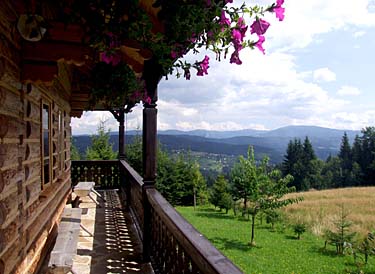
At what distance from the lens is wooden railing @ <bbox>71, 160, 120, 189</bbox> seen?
959 cm

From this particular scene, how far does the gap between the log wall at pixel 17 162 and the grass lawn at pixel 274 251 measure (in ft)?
33.7

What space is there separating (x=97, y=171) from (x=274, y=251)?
943 cm

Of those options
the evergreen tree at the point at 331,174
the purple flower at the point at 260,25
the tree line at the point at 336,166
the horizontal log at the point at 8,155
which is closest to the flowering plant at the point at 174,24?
the purple flower at the point at 260,25

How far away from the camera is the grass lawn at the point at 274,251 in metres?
12.8

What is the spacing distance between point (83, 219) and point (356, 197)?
113 feet

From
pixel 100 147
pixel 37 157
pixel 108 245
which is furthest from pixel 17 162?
pixel 100 147

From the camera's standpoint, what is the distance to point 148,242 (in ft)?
12.4

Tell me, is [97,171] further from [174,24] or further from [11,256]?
[174,24]

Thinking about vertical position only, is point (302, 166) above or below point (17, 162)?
below

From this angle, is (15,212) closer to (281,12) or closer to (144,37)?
(144,37)

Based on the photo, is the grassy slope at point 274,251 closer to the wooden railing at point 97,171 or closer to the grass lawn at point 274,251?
the grass lawn at point 274,251

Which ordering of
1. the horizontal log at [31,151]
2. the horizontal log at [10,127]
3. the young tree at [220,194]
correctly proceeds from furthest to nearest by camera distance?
the young tree at [220,194] < the horizontal log at [31,151] < the horizontal log at [10,127]

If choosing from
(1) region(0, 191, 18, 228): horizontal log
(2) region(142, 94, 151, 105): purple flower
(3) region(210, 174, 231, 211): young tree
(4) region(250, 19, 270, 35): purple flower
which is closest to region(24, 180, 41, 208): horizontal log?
(1) region(0, 191, 18, 228): horizontal log

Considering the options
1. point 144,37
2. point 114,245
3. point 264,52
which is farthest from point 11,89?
point 114,245
